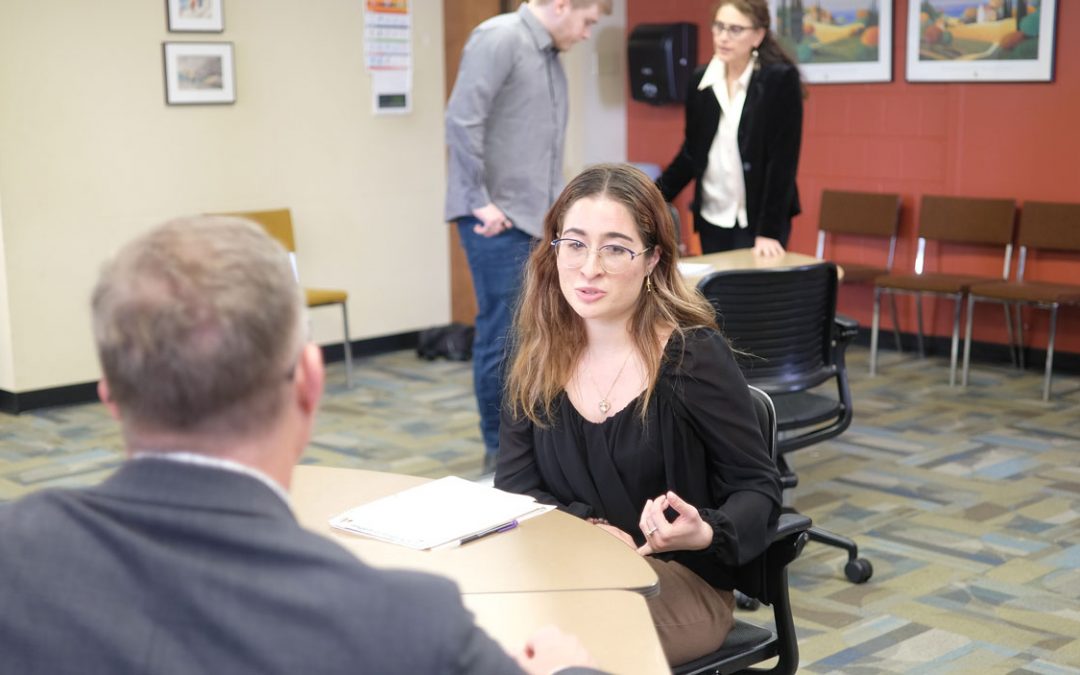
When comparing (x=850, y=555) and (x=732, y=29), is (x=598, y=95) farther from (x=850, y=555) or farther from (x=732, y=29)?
(x=850, y=555)

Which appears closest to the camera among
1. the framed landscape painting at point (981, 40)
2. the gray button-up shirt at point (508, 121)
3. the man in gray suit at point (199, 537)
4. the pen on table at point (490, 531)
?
the man in gray suit at point (199, 537)

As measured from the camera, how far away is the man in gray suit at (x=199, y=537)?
0.94 m

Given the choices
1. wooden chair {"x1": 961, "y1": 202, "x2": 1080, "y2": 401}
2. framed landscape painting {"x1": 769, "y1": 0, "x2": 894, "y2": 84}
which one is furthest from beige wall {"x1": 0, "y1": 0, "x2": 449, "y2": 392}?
wooden chair {"x1": 961, "y1": 202, "x2": 1080, "y2": 401}

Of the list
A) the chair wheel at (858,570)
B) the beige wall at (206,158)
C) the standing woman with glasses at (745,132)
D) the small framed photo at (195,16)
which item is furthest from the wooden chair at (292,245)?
the chair wheel at (858,570)

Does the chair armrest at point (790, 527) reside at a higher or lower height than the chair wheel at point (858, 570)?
higher

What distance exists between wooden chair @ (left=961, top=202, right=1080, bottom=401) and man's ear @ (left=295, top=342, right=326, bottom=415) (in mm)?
5497

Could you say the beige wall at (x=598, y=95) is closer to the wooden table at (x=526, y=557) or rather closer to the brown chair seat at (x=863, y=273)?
the brown chair seat at (x=863, y=273)

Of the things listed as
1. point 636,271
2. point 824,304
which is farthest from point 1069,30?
point 636,271

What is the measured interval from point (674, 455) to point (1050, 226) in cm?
471

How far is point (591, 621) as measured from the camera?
163 cm

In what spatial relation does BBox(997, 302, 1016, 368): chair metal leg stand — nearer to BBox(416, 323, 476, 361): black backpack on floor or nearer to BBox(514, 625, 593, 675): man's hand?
BBox(416, 323, 476, 361): black backpack on floor

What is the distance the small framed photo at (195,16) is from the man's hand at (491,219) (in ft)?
7.99

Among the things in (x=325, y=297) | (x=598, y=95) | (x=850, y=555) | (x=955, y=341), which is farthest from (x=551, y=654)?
(x=598, y=95)

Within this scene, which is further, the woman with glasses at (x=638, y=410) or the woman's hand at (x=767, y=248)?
the woman's hand at (x=767, y=248)
